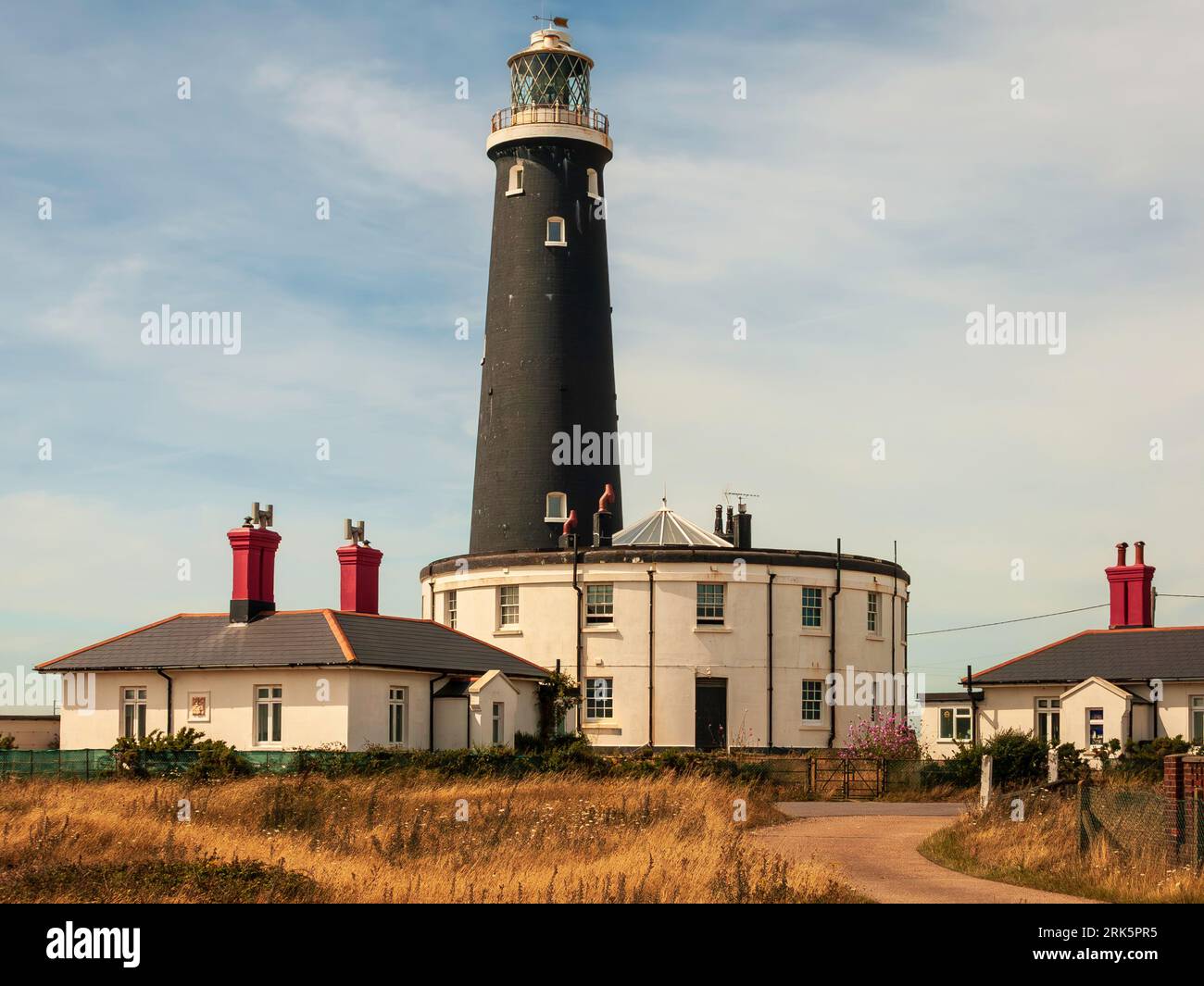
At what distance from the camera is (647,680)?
48625mm

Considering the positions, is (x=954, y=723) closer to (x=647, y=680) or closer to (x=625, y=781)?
(x=647, y=680)

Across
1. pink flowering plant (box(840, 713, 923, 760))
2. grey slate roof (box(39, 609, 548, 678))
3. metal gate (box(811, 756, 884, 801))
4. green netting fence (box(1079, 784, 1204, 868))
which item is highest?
grey slate roof (box(39, 609, 548, 678))

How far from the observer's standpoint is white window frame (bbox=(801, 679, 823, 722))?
49.4m

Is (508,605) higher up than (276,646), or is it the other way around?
(508,605)

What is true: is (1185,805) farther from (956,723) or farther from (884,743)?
(956,723)

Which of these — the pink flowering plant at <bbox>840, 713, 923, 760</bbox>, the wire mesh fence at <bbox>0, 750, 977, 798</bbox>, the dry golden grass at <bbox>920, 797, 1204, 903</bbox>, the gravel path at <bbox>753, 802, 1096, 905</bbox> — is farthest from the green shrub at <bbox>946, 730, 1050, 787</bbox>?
the dry golden grass at <bbox>920, 797, 1204, 903</bbox>

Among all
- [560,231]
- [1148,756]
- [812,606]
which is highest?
[560,231]

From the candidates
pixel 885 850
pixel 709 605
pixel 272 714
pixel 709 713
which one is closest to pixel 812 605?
pixel 709 605

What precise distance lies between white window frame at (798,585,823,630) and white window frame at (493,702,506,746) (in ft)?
38.8

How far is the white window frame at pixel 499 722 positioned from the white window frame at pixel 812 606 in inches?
465

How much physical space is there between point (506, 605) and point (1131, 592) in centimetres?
1981

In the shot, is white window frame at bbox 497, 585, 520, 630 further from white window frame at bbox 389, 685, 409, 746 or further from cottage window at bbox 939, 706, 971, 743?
cottage window at bbox 939, 706, 971, 743

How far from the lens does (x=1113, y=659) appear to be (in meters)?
47.2

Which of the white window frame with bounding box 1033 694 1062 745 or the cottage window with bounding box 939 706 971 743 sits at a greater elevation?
the white window frame with bounding box 1033 694 1062 745
